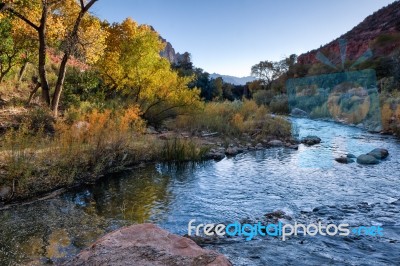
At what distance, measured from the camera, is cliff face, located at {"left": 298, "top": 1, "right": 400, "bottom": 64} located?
4384 cm

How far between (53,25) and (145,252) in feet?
37.9

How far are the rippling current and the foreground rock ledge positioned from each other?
5.62 ft

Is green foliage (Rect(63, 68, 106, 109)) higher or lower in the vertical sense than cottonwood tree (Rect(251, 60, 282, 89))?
lower

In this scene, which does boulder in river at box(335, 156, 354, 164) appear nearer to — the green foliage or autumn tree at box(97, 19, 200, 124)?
autumn tree at box(97, 19, 200, 124)

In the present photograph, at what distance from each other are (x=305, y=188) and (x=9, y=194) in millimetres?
6158

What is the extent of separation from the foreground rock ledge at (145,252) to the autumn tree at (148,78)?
11810mm

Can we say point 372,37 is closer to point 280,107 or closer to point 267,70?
point 267,70

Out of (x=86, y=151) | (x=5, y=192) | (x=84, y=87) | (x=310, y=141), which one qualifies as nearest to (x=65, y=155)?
(x=86, y=151)

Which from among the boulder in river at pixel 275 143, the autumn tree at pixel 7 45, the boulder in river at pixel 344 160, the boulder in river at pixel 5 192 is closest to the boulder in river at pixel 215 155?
the boulder in river at pixel 275 143

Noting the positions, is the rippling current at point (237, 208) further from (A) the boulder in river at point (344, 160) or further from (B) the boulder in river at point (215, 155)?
(B) the boulder in river at point (215, 155)

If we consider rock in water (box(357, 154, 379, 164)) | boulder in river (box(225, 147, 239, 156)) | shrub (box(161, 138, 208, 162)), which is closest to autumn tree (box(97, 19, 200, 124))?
boulder in river (box(225, 147, 239, 156))

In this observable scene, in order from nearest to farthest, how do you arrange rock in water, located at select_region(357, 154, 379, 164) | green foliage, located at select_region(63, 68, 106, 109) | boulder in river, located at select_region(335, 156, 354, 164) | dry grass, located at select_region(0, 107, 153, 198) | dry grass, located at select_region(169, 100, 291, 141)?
dry grass, located at select_region(0, 107, 153, 198)
rock in water, located at select_region(357, 154, 379, 164)
boulder in river, located at select_region(335, 156, 354, 164)
dry grass, located at select_region(169, 100, 291, 141)
green foliage, located at select_region(63, 68, 106, 109)

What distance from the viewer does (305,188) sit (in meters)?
7.39

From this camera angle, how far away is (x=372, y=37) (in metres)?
53.7
